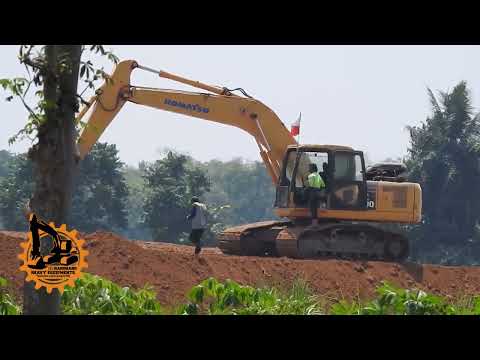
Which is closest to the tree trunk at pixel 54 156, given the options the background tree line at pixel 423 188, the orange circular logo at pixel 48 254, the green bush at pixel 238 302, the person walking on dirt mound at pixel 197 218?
the orange circular logo at pixel 48 254

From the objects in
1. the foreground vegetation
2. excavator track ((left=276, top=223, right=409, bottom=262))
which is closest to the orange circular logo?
the foreground vegetation

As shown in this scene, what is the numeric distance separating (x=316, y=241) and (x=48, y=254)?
16037mm

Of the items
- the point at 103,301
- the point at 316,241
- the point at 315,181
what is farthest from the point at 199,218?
the point at 103,301

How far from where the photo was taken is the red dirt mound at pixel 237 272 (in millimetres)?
20391

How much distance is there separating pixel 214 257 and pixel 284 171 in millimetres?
3651

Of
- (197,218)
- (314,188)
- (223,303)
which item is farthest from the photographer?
(314,188)

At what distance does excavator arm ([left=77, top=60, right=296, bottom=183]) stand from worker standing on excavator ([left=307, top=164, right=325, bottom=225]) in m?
1.63

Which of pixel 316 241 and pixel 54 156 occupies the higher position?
pixel 54 156

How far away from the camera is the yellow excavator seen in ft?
84.6

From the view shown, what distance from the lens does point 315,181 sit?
2519 centimetres

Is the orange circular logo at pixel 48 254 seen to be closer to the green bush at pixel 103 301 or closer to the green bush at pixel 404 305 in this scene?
the green bush at pixel 103 301

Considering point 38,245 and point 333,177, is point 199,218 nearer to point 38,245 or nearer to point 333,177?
point 333,177
